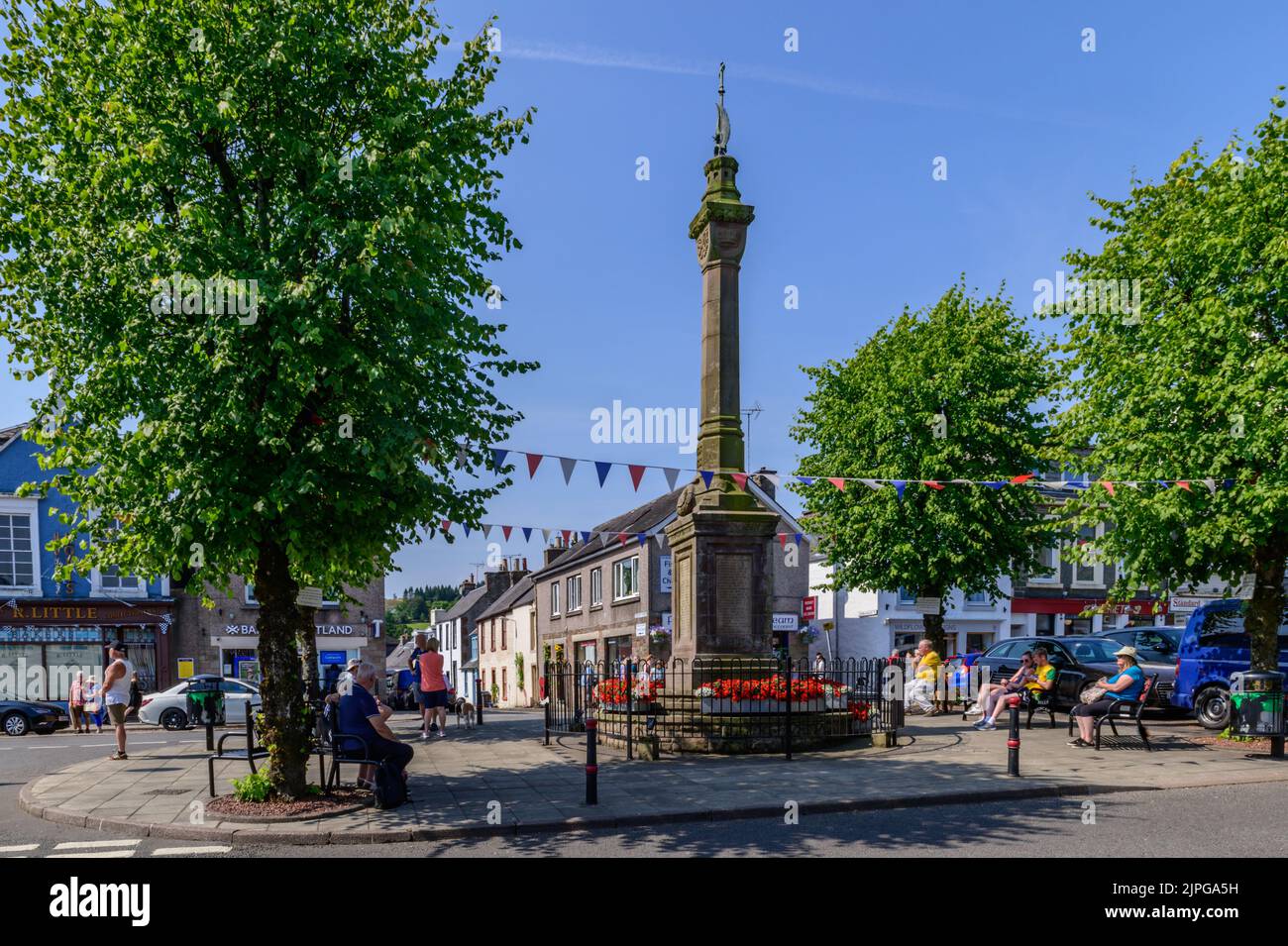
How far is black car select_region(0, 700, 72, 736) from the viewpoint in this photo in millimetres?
24094

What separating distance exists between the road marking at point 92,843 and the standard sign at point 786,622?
29.4m

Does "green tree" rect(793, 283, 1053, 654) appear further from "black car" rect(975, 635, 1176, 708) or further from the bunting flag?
the bunting flag

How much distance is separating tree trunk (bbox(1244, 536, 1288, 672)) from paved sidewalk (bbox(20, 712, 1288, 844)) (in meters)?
1.97

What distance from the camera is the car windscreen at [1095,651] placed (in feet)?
69.6

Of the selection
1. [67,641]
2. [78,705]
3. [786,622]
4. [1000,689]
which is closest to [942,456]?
[1000,689]

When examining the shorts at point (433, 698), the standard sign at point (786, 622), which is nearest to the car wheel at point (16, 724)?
the shorts at point (433, 698)

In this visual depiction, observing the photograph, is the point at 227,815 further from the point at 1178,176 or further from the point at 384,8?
the point at 1178,176

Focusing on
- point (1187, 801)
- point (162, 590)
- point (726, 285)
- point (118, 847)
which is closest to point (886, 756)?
point (1187, 801)

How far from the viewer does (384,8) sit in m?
11.2

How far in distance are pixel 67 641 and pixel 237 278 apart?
Result: 27233 mm

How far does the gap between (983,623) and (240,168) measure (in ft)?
118

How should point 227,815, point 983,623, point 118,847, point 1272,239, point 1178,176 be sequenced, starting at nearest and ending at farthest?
point 118,847
point 227,815
point 1272,239
point 1178,176
point 983,623

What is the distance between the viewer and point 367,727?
1054 cm

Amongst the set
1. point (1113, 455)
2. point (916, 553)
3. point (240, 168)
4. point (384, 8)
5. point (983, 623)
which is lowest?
point (983, 623)
